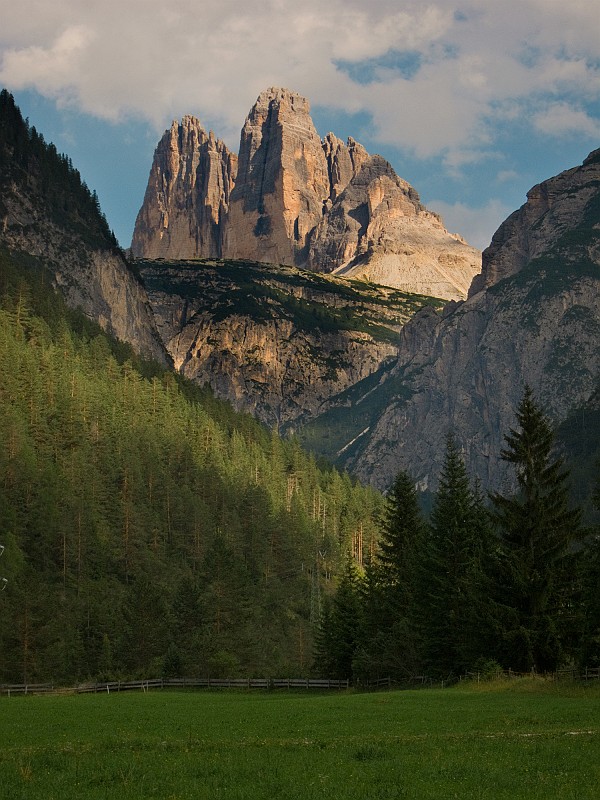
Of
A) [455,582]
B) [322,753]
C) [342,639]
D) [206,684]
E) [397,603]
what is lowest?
[206,684]

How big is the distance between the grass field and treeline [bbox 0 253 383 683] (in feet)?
117

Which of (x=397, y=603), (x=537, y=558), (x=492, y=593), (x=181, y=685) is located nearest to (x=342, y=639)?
(x=397, y=603)

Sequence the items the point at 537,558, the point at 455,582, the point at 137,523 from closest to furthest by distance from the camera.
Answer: the point at 537,558, the point at 455,582, the point at 137,523

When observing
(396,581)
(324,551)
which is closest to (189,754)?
(396,581)

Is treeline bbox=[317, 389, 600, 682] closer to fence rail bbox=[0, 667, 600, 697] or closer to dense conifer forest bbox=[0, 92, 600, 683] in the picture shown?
dense conifer forest bbox=[0, 92, 600, 683]

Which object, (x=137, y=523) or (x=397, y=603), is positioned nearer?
(x=397, y=603)

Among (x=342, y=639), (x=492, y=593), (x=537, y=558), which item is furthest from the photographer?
(x=342, y=639)

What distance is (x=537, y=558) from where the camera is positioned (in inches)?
1839

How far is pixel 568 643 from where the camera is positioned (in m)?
45.0

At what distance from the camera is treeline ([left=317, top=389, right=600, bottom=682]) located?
145 feet

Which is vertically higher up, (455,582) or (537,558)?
(537,558)

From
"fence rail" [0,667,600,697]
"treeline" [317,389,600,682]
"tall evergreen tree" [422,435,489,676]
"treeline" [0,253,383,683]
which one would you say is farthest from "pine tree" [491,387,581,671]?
"treeline" [0,253,383,683]

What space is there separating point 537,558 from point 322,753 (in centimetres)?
2696

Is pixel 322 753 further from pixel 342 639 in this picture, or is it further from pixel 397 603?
pixel 342 639
